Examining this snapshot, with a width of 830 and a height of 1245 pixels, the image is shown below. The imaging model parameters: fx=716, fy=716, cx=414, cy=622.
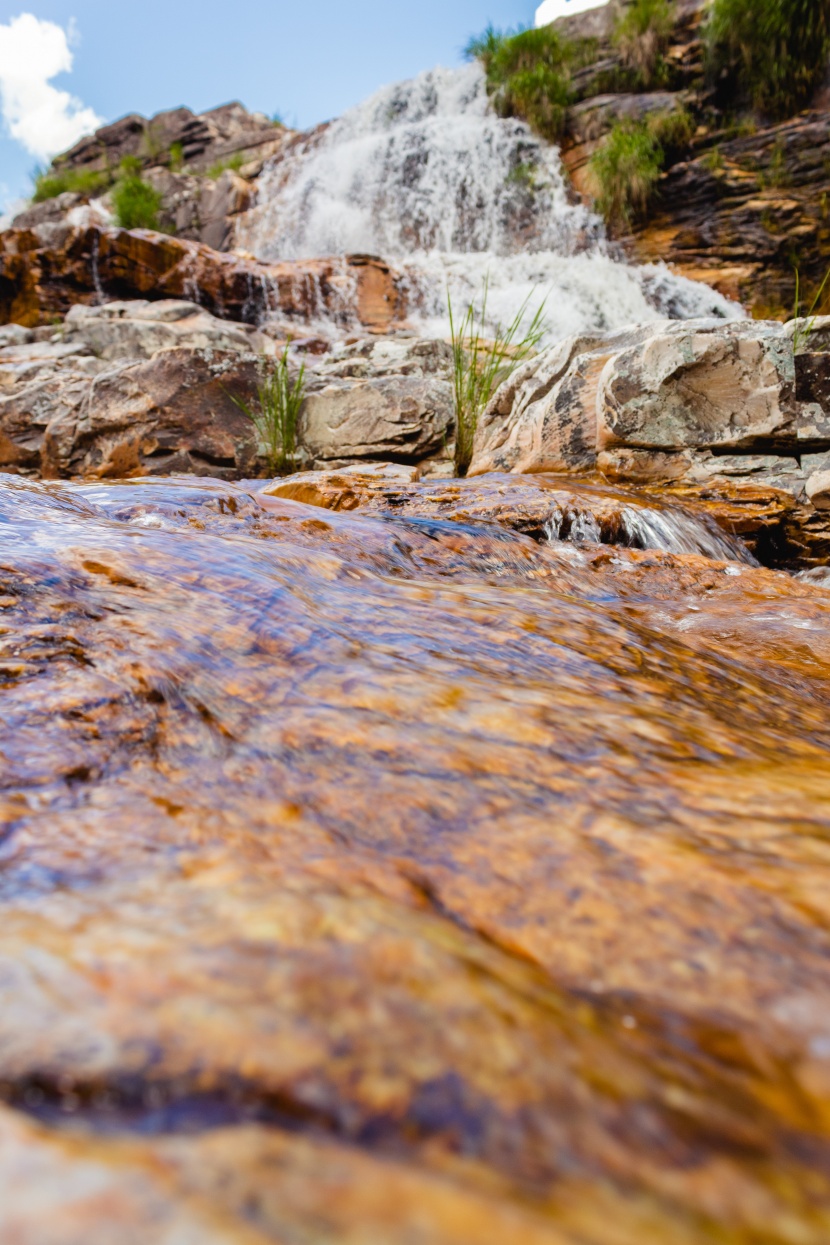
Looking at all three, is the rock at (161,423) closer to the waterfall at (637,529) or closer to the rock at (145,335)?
the rock at (145,335)

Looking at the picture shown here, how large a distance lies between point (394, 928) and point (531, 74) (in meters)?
14.7

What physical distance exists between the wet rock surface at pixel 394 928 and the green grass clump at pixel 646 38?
13894mm

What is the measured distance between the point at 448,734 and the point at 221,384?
16.4 ft

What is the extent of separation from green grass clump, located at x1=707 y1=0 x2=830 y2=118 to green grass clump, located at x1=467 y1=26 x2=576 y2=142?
2.39 m

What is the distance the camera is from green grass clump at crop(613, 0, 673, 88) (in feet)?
37.5

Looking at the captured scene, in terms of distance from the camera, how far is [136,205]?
43.7 feet

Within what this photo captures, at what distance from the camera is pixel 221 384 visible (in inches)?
212

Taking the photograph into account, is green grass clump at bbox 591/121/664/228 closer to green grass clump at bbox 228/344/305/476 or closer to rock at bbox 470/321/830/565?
green grass clump at bbox 228/344/305/476

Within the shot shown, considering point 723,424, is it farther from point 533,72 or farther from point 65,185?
point 65,185

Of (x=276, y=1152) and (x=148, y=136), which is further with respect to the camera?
(x=148, y=136)

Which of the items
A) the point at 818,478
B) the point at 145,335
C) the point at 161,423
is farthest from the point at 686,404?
the point at 145,335

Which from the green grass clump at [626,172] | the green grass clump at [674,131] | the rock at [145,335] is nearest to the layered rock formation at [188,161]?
the rock at [145,335]

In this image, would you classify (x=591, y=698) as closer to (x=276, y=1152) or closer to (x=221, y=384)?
(x=276, y=1152)

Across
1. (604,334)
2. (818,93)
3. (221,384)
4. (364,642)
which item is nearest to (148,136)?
(818,93)
